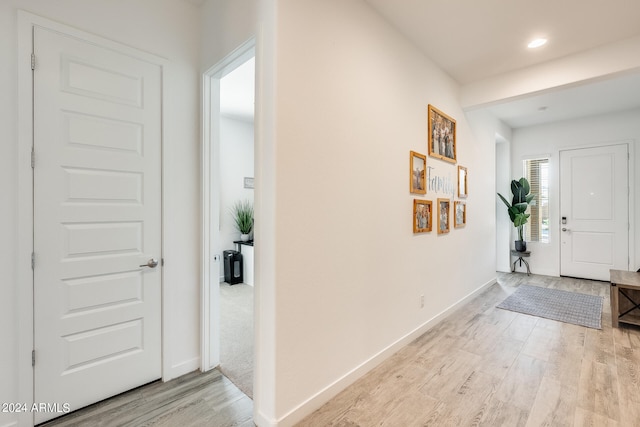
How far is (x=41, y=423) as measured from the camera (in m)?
1.71

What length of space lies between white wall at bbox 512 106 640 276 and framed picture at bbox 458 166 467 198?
9.15 feet

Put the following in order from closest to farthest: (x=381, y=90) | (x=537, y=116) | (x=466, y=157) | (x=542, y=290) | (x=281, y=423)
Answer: (x=281, y=423) → (x=381, y=90) → (x=466, y=157) → (x=542, y=290) → (x=537, y=116)

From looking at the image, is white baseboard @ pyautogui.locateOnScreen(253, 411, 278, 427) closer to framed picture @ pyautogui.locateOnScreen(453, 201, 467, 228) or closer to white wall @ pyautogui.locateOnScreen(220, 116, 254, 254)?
framed picture @ pyautogui.locateOnScreen(453, 201, 467, 228)

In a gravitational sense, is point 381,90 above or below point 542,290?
above

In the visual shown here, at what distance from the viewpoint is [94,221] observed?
1.87 meters

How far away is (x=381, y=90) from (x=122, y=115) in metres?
1.90

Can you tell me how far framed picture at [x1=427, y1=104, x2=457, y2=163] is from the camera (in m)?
3.07

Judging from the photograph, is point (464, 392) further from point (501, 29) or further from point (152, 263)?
point (501, 29)

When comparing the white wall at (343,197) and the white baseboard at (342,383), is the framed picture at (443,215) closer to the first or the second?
the white wall at (343,197)

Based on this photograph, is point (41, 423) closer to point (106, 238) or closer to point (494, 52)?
point (106, 238)

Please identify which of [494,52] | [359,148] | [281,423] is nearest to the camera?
[281,423]

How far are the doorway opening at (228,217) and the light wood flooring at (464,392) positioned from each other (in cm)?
30

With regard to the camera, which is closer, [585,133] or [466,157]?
[466,157]

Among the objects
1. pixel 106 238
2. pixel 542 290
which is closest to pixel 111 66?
pixel 106 238
